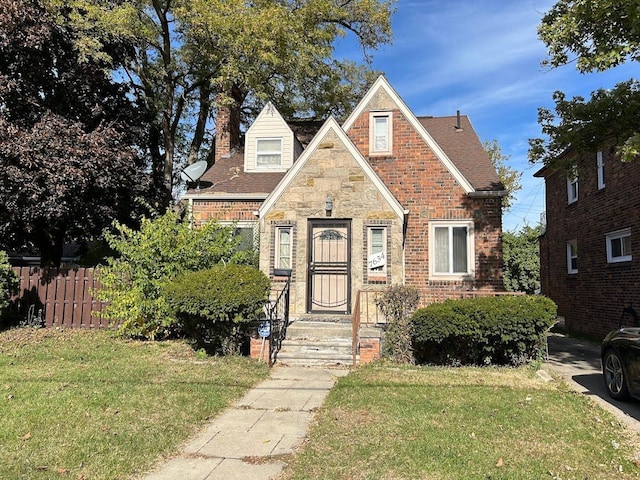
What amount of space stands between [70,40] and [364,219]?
10179 millimetres

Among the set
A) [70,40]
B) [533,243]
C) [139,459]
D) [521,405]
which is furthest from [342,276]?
[533,243]

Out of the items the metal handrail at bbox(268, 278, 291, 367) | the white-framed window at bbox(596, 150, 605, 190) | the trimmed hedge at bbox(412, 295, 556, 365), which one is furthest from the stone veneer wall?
the white-framed window at bbox(596, 150, 605, 190)

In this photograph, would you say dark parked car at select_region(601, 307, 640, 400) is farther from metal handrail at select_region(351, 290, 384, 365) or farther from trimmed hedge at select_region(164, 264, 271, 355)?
trimmed hedge at select_region(164, 264, 271, 355)

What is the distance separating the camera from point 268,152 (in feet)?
51.5

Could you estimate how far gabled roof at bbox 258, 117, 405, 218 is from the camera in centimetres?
1184

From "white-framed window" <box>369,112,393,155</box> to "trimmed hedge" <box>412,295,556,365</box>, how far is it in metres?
5.91

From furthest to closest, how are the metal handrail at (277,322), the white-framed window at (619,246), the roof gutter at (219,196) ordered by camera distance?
the roof gutter at (219,196)
the white-framed window at (619,246)
the metal handrail at (277,322)

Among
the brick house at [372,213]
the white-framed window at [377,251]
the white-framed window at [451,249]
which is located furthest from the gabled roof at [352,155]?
the white-framed window at [451,249]

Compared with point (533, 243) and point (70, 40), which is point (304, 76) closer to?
point (70, 40)

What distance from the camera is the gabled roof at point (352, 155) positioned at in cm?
Result: 1184

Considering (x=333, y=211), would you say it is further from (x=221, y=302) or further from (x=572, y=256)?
(x=572, y=256)

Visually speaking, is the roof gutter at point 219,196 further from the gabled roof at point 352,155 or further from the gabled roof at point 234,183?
the gabled roof at point 352,155

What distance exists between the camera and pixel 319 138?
477 inches

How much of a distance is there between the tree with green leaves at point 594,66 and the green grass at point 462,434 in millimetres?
4504
